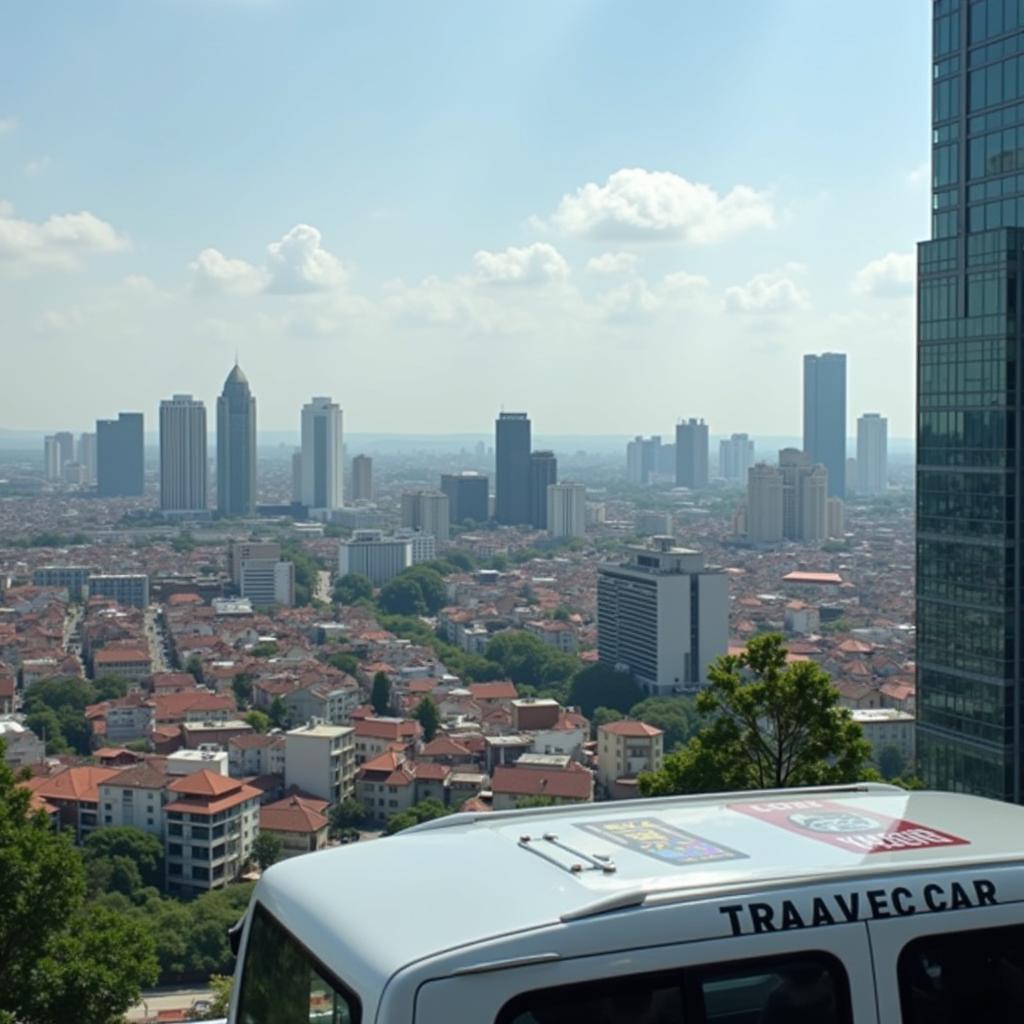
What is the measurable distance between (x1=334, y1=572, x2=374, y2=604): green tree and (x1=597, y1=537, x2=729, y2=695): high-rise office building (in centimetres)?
1719

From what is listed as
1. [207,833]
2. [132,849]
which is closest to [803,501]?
[207,833]

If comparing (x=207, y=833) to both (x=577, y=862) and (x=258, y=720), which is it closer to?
(x=258, y=720)

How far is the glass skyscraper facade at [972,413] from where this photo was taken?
945cm

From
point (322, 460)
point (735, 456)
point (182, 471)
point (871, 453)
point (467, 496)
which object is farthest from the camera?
point (735, 456)

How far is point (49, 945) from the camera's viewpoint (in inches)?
155

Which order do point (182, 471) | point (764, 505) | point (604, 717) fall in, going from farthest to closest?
point (182, 471)
point (764, 505)
point (604, 717)

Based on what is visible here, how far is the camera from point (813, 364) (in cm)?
10569

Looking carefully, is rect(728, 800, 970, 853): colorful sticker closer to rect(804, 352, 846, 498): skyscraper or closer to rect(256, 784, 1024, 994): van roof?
rect(256, 784, 1024, 994): van roof

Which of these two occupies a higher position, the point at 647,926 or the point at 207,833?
the point at 647,926

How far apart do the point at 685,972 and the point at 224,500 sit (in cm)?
8315

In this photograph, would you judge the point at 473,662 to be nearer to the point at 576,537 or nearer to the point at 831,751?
the point at 831,751

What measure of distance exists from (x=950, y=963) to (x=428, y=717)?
77.9ft

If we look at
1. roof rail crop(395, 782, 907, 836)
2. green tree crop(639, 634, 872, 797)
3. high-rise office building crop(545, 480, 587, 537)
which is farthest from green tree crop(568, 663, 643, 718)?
high-rise office building crop(545, 480, 587, 537)

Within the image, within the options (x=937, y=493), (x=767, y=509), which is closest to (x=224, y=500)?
(x=767, y=509)
